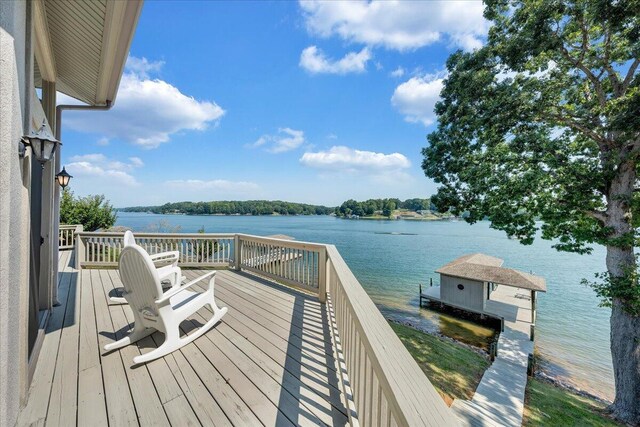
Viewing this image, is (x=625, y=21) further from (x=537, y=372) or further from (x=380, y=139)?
(x=380, y=139)

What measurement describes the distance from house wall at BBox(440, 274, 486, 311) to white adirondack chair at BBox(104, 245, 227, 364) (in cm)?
1503

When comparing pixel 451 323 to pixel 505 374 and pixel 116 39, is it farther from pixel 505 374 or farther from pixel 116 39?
pixel 116 39

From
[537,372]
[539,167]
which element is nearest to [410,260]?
[537,372]

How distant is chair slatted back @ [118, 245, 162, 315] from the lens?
241 cm

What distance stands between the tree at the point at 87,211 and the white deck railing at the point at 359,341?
8.68 m

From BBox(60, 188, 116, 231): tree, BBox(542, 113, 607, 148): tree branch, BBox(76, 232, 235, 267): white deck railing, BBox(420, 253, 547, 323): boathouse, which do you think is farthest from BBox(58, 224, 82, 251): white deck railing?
BBox(420, 253, 547, 323): boathouse

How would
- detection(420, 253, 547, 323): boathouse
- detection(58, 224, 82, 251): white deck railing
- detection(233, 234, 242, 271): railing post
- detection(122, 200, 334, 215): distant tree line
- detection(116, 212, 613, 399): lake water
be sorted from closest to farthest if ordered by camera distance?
1. detection(233, 234, 242, 271): railing post
2. detection(58, 224, 82, 251): white deck railing
3. detection(116, 212, 613, 399): lake water
4. detection(420, 253, 547, 323): boathouse
5. detection(122, 200, 334, 215): distant tree line

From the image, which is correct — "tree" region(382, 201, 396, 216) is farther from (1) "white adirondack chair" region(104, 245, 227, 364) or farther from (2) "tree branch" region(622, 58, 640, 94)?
(1) "white adirondack chair" region(104, 245, 227, 364)

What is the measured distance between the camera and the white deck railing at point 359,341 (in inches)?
33.1

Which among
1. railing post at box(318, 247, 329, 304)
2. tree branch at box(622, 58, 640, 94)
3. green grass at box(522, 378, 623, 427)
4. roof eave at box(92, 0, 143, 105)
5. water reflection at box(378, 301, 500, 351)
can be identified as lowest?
water reflection at box(378, 301, 500, 351)

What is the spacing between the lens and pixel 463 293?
1436cm

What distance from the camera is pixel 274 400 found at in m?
1.93

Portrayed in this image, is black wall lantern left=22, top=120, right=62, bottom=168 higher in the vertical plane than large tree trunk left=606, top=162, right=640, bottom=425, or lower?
higher

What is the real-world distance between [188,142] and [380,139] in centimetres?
1363
